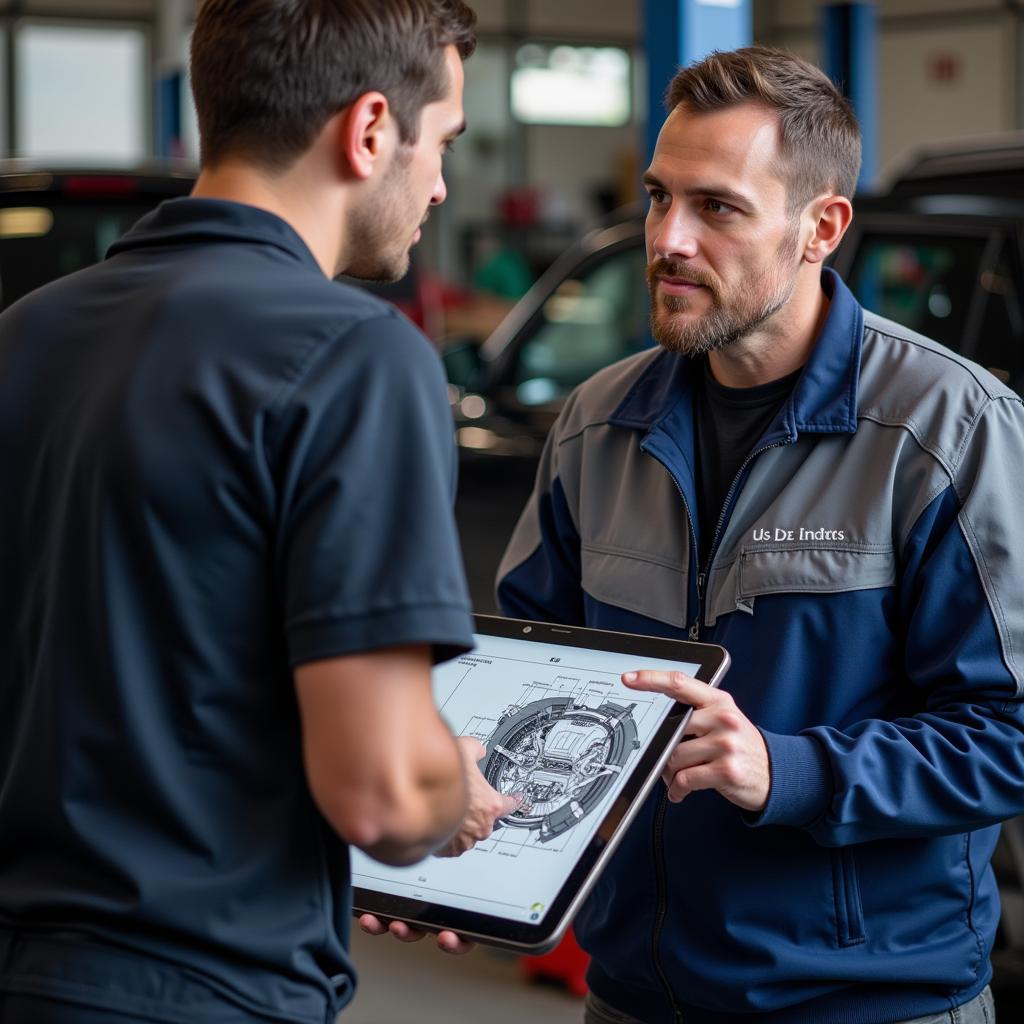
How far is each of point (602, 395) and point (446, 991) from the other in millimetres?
2203

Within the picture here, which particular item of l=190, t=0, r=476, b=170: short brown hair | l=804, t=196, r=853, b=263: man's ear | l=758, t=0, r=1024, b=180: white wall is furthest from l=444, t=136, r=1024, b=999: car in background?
l=758, t=0, r=1024, b=180: white wall

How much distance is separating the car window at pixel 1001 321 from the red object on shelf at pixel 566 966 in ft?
6.19

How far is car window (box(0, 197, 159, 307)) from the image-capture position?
15.2 ft

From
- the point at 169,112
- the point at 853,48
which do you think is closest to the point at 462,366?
the point at 853,48

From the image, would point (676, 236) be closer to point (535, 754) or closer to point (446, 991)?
point (535, 754)

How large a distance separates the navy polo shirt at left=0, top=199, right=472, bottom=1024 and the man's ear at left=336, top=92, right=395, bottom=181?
122 millimetres

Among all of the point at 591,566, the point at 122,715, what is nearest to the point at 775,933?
the point at 591,566

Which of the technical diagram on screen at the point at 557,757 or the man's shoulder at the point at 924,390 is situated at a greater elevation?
the man's shoulder at the point at 924,390

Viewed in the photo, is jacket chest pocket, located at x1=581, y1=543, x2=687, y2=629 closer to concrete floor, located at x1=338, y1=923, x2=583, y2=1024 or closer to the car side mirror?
concrete floor, located at x1=338, y1=923, x2=583, y2=1024

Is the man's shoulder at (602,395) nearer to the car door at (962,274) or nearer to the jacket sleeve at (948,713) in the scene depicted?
the jacket sleeve at (948,713)

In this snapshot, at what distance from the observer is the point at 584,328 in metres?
5.50

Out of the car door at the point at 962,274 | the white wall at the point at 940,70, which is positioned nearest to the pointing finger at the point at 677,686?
the car door at the point at 962,274

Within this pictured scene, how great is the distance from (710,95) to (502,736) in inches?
35.7

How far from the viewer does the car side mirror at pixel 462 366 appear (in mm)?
5250
